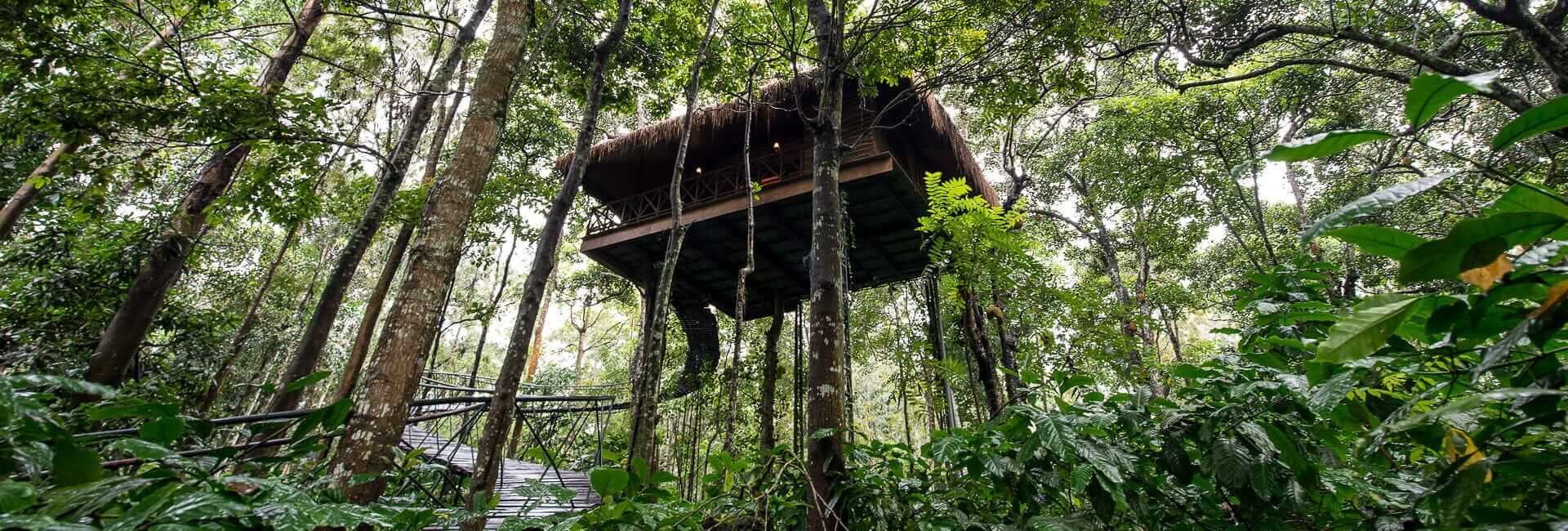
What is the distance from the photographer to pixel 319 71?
9.02 metres

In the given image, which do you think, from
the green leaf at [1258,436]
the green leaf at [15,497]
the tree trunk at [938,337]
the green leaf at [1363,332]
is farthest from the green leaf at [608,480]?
the tree trunk at [938,337]

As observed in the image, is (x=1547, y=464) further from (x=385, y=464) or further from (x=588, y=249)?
(x=588, y=249)

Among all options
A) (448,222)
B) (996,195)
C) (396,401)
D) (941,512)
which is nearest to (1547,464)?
(941,512)

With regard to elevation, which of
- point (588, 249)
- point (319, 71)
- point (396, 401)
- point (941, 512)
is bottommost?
point (941, 512)

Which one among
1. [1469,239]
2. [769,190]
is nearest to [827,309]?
[1469,239]

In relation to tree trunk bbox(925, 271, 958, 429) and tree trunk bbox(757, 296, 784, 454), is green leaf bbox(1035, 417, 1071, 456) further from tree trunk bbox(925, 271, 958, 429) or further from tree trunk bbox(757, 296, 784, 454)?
tree trunk bbox(757, 296, 784, 454)

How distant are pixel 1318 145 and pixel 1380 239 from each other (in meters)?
Result: 0.20

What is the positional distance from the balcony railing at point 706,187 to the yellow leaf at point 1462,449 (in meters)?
6.15

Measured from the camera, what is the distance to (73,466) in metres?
0.92

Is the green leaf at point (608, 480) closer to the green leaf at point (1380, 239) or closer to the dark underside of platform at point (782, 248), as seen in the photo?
the green leaf at point (1380, 239)

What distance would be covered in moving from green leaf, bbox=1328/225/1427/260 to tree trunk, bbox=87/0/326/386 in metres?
5.75

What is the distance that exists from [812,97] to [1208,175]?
216 inches

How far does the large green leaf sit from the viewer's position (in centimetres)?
58

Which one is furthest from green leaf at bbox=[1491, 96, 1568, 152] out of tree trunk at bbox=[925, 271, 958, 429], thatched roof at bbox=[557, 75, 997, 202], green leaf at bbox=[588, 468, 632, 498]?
thatched roof at bbox=[557, 75, 997, 202]
